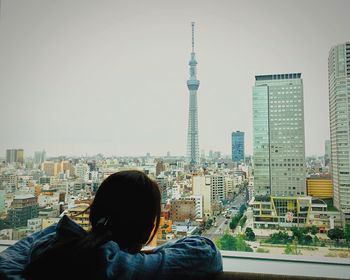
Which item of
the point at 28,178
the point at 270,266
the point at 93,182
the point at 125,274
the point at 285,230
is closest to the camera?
the point at 125,274

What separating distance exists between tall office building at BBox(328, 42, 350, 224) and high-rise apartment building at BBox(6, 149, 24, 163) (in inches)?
81.3

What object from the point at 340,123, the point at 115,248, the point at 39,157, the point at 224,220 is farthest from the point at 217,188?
the point at 39,157

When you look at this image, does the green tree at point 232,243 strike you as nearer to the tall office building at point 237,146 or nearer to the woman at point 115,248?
the tall office building at point 237,146

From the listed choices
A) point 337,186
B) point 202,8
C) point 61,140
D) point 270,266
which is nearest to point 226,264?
point 270,266

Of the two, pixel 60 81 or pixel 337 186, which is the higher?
pixel 60 81

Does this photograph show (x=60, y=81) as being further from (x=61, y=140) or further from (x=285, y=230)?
(x=285, y=230)

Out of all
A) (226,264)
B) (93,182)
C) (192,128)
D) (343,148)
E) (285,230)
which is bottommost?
(226,264)

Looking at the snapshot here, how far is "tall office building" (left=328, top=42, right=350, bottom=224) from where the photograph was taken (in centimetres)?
159

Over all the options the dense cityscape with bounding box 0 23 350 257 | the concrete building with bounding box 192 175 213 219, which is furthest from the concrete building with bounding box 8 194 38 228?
the concrete building with bounding box 192 175 213 219

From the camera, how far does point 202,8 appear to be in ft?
6.57

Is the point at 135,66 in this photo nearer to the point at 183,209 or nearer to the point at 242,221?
the point at 183,209

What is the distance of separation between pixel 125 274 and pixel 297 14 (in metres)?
1.78

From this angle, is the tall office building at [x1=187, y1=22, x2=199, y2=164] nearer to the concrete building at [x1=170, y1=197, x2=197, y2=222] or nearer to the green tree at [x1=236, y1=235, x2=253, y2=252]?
the concrete building at [x1=170, y1=197, x2=197, y2=222]

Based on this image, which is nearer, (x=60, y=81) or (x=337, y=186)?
(x=337, y=186)
